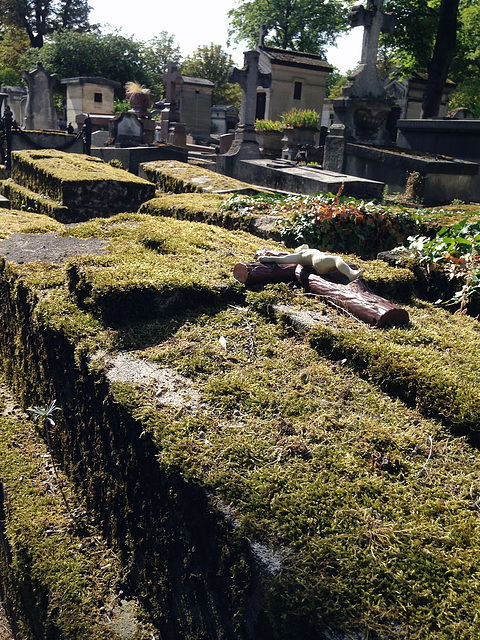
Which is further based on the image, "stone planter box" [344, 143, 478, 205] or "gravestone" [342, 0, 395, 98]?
"gravestone" [342, 0, 395, 98]

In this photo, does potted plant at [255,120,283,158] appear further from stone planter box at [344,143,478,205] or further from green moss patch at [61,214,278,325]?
green moss patch at [61,214,278,325]

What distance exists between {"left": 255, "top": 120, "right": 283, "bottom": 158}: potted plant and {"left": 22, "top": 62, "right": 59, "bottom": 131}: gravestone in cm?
841

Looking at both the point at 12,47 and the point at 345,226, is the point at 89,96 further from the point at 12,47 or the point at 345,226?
the point at 345,226

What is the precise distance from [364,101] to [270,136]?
7.36 meters

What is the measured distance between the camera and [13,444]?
378 centimetres

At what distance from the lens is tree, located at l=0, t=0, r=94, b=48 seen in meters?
43.8

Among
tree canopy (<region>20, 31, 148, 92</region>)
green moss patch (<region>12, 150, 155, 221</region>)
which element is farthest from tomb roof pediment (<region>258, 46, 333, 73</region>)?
green moss patch (<region>12, 150, 155, 221</region>)

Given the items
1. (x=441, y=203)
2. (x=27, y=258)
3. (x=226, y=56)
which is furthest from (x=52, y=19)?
(x=27, y=258)

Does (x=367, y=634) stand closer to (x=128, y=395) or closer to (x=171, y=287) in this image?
(x=128, y=395)

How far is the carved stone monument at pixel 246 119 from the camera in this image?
1413cm

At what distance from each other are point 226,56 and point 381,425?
4672 cm

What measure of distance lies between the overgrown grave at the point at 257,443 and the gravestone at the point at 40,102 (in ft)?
65.2

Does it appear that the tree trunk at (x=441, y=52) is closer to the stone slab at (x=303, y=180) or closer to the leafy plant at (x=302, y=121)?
the leafy plant at (x=302, y=121)

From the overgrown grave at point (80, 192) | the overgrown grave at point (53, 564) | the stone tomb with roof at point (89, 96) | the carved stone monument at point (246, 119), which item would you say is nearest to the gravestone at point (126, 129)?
the carved stone monument at point (246, 119)
